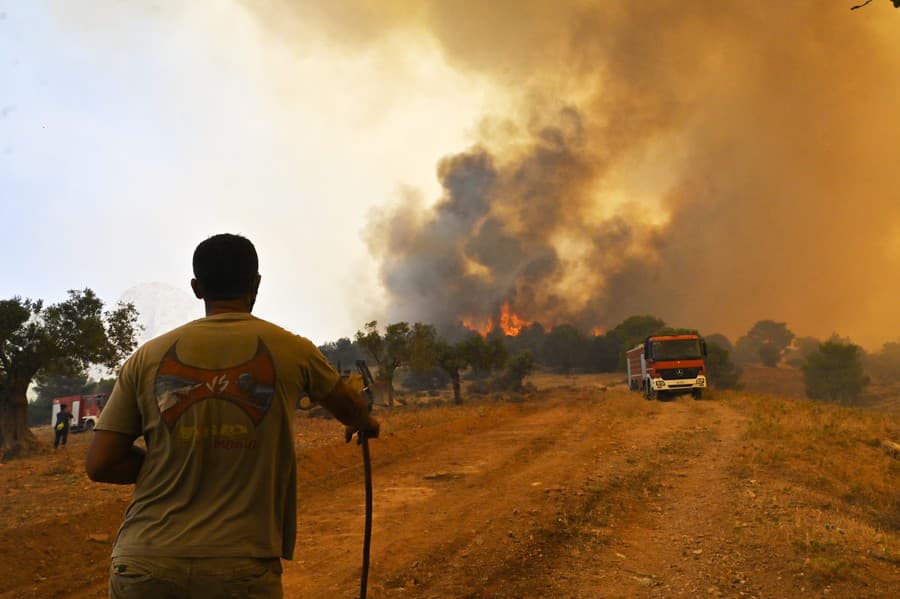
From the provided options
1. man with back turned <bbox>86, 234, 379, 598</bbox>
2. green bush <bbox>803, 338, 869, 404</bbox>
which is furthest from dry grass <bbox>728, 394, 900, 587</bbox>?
green bush <bbox>803, 338, 869, 404</bbox>

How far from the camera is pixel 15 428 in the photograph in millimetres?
22188

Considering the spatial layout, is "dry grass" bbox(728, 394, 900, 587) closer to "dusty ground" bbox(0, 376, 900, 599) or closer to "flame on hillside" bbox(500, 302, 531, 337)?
"dusty ground" bbox(0, 376, 900, 599)

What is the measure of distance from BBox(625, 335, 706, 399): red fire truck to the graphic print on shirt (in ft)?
99.6

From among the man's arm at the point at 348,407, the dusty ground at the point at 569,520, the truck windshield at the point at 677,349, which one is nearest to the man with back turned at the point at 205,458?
the man's arm at the point at 348,407

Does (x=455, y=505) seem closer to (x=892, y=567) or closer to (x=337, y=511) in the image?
(x=337, y=511)

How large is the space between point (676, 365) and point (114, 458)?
3119 cm

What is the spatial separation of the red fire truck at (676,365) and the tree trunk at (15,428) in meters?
27.7

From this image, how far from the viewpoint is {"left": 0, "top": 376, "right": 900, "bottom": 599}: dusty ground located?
6.51 metres

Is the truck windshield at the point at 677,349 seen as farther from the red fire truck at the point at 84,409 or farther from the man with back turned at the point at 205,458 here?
the red fire truck at the point at 84,409

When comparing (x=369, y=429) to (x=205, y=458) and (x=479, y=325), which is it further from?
(x=479, y=325)

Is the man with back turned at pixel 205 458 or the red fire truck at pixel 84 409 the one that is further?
the red fire truck at pixel 84 409

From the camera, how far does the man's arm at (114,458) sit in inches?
97.0

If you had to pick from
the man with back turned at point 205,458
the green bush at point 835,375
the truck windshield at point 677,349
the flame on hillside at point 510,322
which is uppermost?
the flame on hillside at point 510,322

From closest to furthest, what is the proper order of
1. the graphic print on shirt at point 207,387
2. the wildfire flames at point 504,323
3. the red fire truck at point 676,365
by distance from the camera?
1. the graphic print on shirt at point 207,387
2. the red fire truck at point 676,365
3. the wildfire flames at point 504,323
